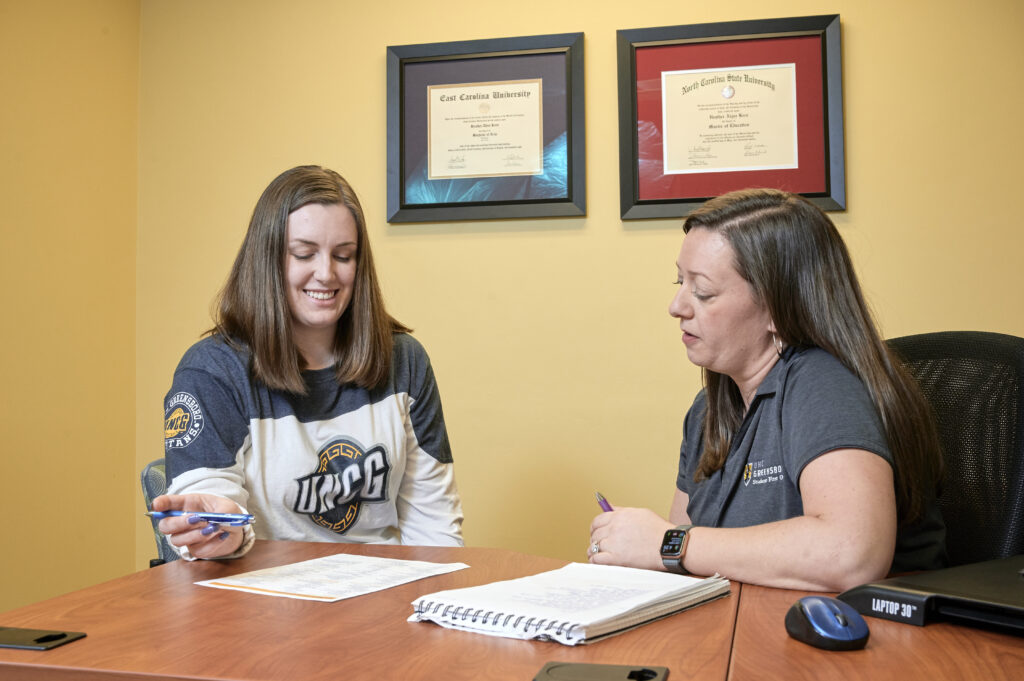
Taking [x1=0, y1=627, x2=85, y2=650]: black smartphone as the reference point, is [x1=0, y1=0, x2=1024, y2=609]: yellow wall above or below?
above

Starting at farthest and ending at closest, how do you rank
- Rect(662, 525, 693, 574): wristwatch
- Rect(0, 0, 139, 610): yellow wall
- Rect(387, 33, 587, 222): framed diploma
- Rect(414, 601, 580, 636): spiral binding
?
Rect(387, 33, 587, 222): framed diploma, Rect(0, 0, 139, 610): yellow wall, Rect(662, 525, 693, 574): wristwatch, Rect(414, 601, 580, 636): spiral binding

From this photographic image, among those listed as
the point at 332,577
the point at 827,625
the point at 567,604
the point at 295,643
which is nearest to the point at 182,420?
the point at 332,577

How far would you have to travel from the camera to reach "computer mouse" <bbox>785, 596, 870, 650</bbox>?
0.84 metres

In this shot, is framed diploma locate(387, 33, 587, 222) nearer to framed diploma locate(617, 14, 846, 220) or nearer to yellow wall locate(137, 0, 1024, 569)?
yellow wall locate(137, 0, 1024, 569)

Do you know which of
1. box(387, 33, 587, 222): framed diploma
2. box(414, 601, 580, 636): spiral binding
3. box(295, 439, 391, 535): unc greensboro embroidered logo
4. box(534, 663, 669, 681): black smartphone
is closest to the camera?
box(534, 663, 669, 681): black smartphone

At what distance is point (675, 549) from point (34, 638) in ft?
2.56

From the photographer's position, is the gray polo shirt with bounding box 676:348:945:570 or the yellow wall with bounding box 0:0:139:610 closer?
the gray polo shirt with bounding box 676:348:945:570

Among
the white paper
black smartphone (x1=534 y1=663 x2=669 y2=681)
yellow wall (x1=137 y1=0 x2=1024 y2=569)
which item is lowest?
the white paper

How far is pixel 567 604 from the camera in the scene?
96cm

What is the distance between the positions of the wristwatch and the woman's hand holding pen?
64 cm

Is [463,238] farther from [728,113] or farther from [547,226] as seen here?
[728,113]

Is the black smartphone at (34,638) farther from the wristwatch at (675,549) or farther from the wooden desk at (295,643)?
the wristwatch at (675,549)

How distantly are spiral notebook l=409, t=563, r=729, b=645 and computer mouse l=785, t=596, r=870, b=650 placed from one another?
6.3 inches

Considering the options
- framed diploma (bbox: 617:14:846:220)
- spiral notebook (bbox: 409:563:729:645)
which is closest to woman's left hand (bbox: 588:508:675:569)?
spiral notebook (bbox: 409:563:729:645)
